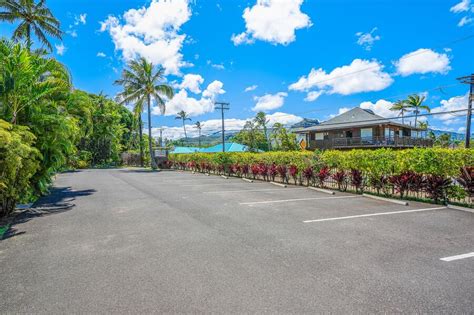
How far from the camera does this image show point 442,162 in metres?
8.51

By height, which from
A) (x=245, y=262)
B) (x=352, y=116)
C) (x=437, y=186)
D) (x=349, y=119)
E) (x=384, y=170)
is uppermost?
(x=352, y=116)

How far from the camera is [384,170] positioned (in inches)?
400

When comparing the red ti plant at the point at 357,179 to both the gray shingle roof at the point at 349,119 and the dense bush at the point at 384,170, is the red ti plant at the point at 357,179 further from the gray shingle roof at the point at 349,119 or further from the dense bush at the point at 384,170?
the gray shingle roof at the point at 349,119

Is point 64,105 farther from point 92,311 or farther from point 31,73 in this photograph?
point 92,311

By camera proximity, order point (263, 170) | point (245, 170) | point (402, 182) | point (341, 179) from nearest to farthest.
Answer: point (402, 182), point (341, 179), point (263, 170), point (245, 170)

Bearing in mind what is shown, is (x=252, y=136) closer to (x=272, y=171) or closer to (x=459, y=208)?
(x=272, y=171)

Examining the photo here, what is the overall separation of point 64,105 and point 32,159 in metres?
4.94

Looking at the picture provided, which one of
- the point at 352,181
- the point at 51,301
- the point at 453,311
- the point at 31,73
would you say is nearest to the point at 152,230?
the point at 51,301

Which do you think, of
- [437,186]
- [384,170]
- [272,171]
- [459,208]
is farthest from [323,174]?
[459,208]

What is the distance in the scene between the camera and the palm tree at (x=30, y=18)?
60.4ft

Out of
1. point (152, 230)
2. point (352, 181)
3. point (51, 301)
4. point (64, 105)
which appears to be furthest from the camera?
point (64, 105)

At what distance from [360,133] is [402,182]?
81.2 feet

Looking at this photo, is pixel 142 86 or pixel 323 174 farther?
pixel 142 86

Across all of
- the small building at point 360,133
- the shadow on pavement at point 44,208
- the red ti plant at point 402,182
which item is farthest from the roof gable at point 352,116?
the shadow on pavement at point 44,208
